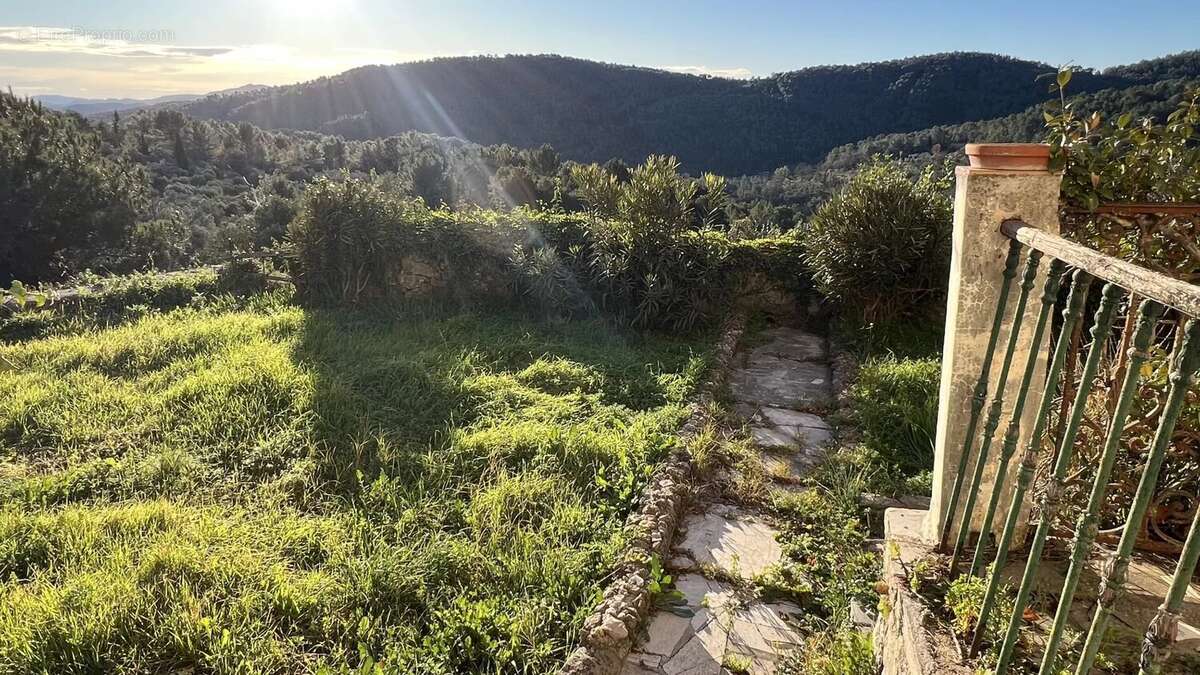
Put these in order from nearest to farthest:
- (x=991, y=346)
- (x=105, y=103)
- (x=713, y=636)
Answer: (x=991, y=346) < (x=713, y=636) < (x=105, y=103)

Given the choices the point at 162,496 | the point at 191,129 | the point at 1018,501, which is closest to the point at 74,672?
the point at 162,496

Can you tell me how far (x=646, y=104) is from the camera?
42219 mm

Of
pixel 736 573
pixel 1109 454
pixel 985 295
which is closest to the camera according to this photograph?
pixel 1109 454

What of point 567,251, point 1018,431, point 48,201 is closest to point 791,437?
point 1018,431

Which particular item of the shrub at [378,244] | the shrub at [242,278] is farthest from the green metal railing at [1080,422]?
the shrub at [242,278]

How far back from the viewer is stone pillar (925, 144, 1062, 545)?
6.00ft

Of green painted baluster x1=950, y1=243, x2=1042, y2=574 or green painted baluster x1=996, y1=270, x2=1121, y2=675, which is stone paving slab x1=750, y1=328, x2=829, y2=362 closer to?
green painted baluster x1=950, y1=243, x2=1042, y2=574

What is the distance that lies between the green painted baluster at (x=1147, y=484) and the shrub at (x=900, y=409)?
2.80 m

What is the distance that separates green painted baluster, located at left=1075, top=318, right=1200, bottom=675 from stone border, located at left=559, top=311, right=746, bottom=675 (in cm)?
154

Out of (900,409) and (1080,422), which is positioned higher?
(1080,422)

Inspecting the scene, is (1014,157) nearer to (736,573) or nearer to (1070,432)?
(1070,432)

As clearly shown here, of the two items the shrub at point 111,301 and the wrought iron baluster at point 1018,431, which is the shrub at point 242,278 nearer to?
the shrub at point 111,301

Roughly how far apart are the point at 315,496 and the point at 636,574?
1.80 metres

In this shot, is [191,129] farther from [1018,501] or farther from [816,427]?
[1018,501]
